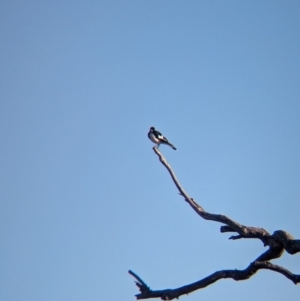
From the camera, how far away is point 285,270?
898 centimetres

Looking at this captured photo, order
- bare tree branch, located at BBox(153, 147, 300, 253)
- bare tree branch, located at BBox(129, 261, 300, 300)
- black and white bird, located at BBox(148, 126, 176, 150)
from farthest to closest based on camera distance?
black and white bird, located at BBox(148, 126, 176, 150) → bare tree branch, located at BBox(153, 147, 300, 253) → bare tree branch, located at BBox(129, 261, 300, 300)

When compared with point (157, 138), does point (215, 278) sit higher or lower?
lower

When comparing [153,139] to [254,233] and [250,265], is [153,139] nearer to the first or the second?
[254,233]

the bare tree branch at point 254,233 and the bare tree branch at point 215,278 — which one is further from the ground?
the bare tree branch at point 254,233

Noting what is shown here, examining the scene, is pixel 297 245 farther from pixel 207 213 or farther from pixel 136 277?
pixel 136 277

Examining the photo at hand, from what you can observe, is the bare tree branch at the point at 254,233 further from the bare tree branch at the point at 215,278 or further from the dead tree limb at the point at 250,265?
the bare tree branch at the point at 215,278

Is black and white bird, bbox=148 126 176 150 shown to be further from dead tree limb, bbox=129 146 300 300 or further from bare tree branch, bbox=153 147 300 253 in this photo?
dead tree limb, bbox=129 146 300 300

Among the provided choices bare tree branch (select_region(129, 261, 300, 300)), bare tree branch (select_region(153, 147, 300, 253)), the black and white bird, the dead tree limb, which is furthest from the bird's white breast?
bare tree branch (select_region(129, 261, 300, 300))

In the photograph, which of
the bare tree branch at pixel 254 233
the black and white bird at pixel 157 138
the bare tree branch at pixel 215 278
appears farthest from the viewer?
the black and white bird at pixel 157 138

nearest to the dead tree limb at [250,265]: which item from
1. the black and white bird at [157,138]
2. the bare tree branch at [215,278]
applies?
the bare tree branch at [215,278]

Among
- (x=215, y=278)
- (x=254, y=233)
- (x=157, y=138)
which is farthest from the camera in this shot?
(x=157, y=138)

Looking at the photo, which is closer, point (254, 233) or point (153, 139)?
point (254, 233)

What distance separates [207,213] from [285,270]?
1711 millimetres

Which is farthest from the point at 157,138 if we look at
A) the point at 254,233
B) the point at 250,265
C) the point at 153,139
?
the point at 250,265
